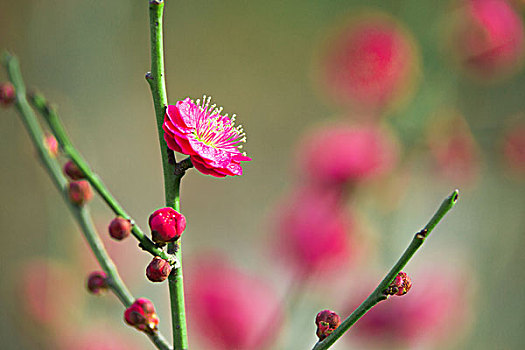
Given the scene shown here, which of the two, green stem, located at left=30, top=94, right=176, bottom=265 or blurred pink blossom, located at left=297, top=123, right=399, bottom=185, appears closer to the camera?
green stem, located at left=30, top=94, right=176, bottom=265

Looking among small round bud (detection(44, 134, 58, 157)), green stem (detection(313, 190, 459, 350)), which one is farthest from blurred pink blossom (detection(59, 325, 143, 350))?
green stem (detection(313, 190, 459, 350))

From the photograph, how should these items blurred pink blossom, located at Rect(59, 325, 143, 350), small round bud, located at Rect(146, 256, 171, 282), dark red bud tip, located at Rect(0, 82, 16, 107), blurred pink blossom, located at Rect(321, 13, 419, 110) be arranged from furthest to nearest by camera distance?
blurred pink blossom, located at Rect(321, 13, 419, 110), blurred pink blossom, located at Rect(59, 325, 143, 350), dark red bud tip, located at Rect(0, 82, 16, 107), small round bud, located at Rect(146, 256, 171, 282)

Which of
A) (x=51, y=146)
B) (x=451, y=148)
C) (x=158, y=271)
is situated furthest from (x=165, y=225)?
(x=451, y=148)

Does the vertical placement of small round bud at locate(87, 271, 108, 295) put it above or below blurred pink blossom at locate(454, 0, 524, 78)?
below

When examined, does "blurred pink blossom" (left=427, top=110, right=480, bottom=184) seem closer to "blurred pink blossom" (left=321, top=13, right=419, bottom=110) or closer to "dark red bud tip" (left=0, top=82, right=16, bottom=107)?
"blurred pink blossom" (left=321, top=13, right=419, bottom=110)

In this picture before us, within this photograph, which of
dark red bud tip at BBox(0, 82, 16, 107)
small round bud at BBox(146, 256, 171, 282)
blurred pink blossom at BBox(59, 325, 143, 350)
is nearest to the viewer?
small round bud at BBox(146, 256, 171, 282)

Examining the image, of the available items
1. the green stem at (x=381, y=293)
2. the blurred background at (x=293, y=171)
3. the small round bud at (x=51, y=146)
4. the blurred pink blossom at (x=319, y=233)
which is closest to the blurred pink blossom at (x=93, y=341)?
the blurred background at (x=293, y=171)
